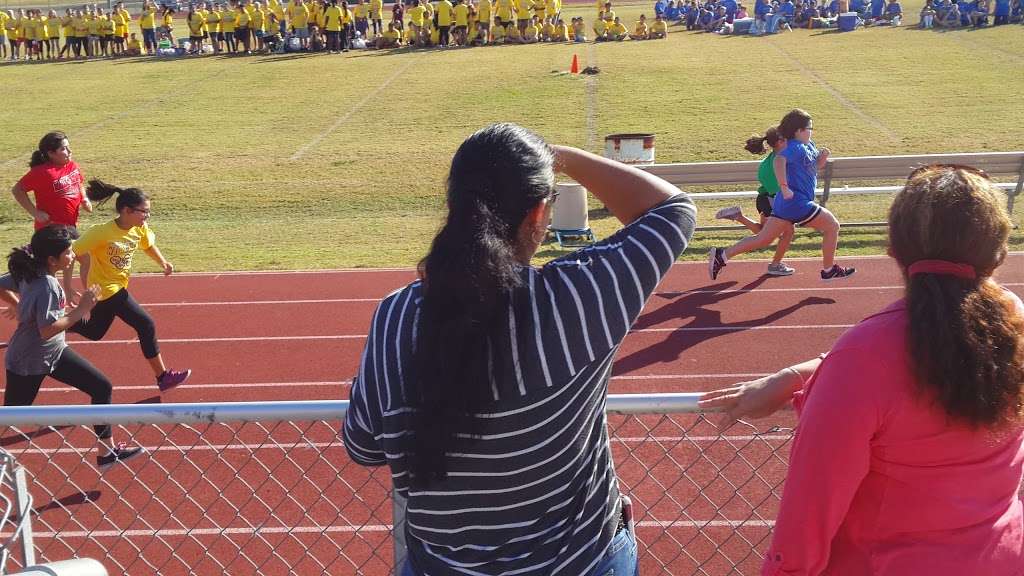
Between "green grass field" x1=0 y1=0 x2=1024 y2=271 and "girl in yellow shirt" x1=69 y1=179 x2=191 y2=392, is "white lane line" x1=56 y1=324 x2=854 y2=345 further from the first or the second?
"green grass field" x1=0 y1=0 x2=1024 y2=271

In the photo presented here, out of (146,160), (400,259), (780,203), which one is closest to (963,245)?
(780,203)

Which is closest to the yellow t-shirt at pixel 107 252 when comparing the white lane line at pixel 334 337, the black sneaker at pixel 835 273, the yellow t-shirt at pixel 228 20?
the white lane line at pixel 334 337

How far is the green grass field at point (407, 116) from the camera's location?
1462cm

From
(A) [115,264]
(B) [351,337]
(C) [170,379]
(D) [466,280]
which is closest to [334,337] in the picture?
(B) [351,337]

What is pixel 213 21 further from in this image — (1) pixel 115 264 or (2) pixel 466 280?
(2) pixel 466 280

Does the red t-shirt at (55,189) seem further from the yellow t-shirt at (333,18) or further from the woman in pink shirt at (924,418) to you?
the yellow t-shirt at (333,18)

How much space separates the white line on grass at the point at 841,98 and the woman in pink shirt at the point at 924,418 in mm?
18932

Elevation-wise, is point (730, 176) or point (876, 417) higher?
point (876, 417)

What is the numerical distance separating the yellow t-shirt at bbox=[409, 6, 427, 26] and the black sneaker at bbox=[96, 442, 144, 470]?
3051 centimetres

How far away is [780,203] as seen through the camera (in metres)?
9.95

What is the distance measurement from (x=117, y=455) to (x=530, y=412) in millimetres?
5148

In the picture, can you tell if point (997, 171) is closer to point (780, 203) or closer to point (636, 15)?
point (780, 203)

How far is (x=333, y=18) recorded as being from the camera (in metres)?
34.8

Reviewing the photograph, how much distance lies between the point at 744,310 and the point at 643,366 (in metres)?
1.85
